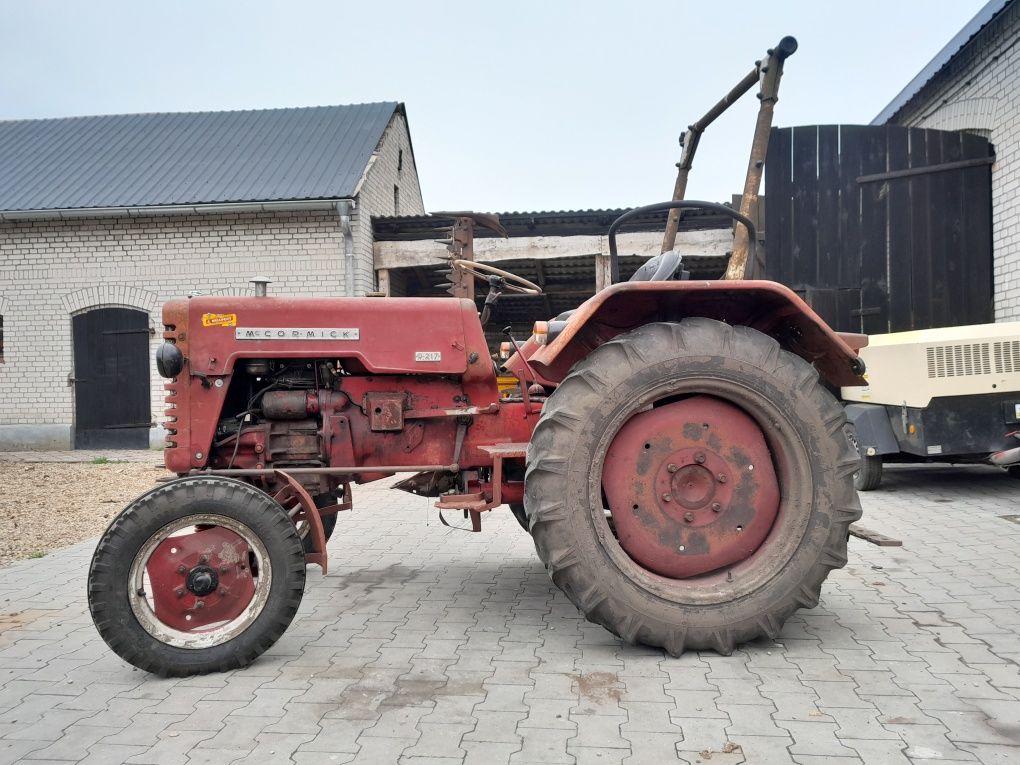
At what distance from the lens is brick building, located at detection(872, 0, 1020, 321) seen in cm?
788

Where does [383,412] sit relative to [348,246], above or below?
below

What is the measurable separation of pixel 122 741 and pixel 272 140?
40.8ft

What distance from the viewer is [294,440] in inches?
131

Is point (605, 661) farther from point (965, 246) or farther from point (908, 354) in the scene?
point (965, 246)

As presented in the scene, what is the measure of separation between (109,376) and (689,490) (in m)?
11.0

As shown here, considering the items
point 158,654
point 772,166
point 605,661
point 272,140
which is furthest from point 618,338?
point 272,140

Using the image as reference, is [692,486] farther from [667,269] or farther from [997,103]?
[997,103]

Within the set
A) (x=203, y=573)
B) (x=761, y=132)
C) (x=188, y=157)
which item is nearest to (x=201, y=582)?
(x=203, y=573)

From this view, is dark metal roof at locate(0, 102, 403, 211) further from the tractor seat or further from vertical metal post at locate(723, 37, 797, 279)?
the tractor seat

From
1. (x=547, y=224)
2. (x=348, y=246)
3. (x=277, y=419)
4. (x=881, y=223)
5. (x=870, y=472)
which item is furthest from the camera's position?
(x=547, y=224)

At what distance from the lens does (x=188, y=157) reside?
12.6 meters

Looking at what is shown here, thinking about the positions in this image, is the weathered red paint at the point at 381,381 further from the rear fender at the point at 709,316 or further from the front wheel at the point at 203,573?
the front wheel at the point at 203,573

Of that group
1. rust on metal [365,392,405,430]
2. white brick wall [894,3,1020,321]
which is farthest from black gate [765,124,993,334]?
rust on metal [365,392,405,430]

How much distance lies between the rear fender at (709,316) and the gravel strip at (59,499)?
2432mm
